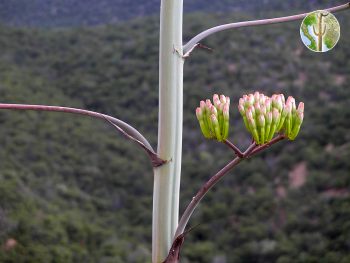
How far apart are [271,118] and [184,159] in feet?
23.6

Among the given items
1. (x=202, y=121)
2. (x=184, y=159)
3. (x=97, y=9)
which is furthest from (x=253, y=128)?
(x=97, y=9)

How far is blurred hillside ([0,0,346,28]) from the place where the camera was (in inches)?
235

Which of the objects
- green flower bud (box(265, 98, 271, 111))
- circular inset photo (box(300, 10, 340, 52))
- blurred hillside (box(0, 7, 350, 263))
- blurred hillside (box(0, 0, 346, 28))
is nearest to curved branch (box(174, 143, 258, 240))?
green flower bud (box(265, 98, 271, 111))

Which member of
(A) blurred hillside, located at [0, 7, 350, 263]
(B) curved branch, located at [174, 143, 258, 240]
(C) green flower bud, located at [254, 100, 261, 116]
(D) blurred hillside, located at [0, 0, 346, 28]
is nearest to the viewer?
(B) curved branch, located at [174, 143, 258, 240]

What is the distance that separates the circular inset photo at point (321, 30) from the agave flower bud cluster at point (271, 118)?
0.42 feet

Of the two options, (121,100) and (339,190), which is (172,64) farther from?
(121,100)

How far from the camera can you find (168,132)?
0.65 m

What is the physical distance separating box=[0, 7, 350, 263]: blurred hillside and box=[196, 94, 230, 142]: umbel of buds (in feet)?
14.2

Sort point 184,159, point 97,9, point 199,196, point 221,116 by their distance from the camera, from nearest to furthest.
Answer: point 199,196 < point 221,116 < point 184,159 < point 97,9

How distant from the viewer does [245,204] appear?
7.10m

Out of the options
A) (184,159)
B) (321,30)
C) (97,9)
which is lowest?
(184,159)

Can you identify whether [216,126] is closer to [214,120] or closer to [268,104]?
[214,120]

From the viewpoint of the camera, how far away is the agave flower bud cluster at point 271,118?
0.66 metres

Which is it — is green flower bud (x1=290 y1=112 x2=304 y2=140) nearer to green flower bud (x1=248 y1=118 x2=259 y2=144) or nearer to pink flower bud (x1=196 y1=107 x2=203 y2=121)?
green flower bud (x1=248 y1=118 x2=259 y2=144)
